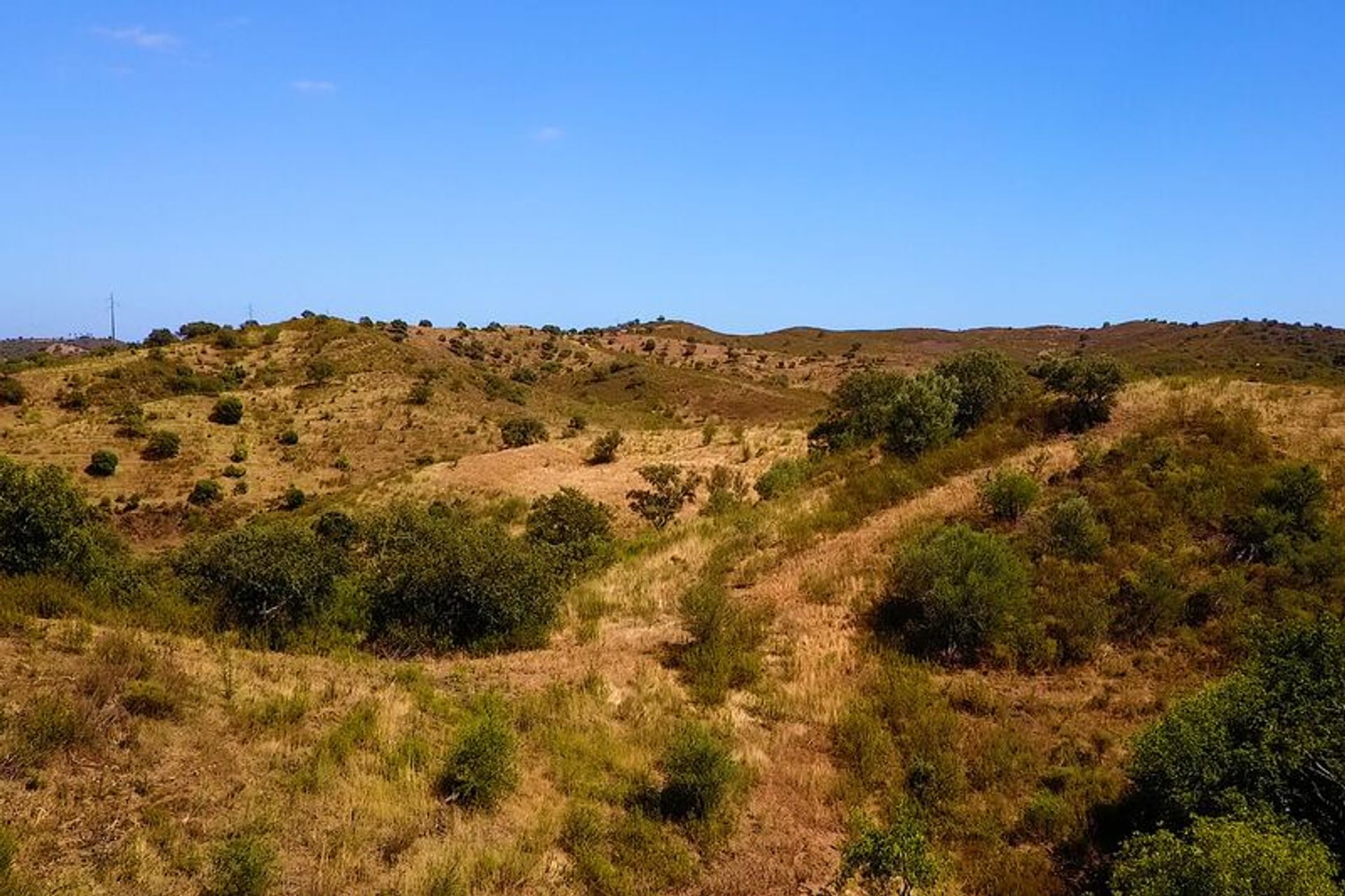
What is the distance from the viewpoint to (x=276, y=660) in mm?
10039

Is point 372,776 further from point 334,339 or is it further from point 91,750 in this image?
point 334,339

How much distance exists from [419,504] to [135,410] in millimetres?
22365

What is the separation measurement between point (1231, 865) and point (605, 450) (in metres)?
28.1

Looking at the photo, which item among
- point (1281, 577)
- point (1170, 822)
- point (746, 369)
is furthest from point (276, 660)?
point (746, 369)

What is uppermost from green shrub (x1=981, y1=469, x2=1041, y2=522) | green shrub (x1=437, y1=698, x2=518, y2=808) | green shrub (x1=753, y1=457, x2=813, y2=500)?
green shrub (x1=981, y1=469, x2=1041, y2=522)

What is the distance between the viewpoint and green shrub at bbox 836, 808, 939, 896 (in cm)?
729

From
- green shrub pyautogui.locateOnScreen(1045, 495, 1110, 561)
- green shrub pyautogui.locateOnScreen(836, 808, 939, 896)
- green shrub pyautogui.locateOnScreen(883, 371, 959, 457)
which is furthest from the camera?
green shrub pyautogui.locateOnScreen(883, 371, 959, 457)

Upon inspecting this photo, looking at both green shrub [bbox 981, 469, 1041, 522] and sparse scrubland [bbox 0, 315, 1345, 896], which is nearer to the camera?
sparse scrubland [bbox 0, 315, 1345, 896]

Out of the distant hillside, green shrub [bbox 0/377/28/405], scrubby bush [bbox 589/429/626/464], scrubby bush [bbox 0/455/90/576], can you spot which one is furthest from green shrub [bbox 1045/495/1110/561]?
the distant hillside

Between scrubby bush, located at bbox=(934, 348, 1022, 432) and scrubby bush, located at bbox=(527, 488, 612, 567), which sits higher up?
scrubby bush, located at bbox=(934, 348, 1022, 432)

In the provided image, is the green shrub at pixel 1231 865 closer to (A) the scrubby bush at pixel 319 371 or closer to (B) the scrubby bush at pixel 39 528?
(B) the scrubby bush at pixel 39 528

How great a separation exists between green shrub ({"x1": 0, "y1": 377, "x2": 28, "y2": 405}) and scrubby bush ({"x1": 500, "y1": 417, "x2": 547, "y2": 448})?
2442 cm

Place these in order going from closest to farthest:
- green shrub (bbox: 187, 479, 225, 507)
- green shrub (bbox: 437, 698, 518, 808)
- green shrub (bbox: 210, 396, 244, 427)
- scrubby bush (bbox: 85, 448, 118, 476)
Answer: green shrub (bbox: 437, 698, 518, 808)
green shrub (bbox: 187, 479, 225, 507)
scrubby bush (bbox: 85, 448, 118, 476)
green shrub (bbox: 210, 396, 244, 427)

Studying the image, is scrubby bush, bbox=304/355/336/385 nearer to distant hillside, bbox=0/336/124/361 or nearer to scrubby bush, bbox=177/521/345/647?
scrubby bush, bbox=177/521/345/647
